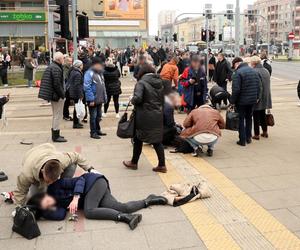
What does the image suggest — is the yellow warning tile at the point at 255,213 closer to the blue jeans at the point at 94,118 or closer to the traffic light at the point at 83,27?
the blue jeans at the point at 94,118

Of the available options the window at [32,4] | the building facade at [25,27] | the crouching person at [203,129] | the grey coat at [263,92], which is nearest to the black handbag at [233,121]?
the grey coat at [263,92]

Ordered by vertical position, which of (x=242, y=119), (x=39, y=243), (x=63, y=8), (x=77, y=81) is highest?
(x=63, y=8)

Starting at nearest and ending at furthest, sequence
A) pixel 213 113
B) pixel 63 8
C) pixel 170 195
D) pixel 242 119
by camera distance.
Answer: pixel 170 195 → pixel 213 113 → pixel 242 119 → pixel 63 8

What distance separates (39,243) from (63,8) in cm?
841

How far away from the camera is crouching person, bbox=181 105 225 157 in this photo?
7.71m

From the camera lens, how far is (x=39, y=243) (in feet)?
15.0

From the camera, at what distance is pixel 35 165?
482 centimetres

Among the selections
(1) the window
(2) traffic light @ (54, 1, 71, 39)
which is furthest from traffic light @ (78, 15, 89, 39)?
(1) the window

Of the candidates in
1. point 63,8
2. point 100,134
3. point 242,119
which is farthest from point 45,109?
point 242,119

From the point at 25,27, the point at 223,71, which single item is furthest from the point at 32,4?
the point at 223,71

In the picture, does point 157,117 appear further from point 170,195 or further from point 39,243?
point 39,243

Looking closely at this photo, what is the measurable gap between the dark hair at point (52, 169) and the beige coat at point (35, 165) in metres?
0.05

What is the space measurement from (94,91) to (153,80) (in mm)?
3051

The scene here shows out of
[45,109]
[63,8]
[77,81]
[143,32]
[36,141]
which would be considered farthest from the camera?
[143,32]
